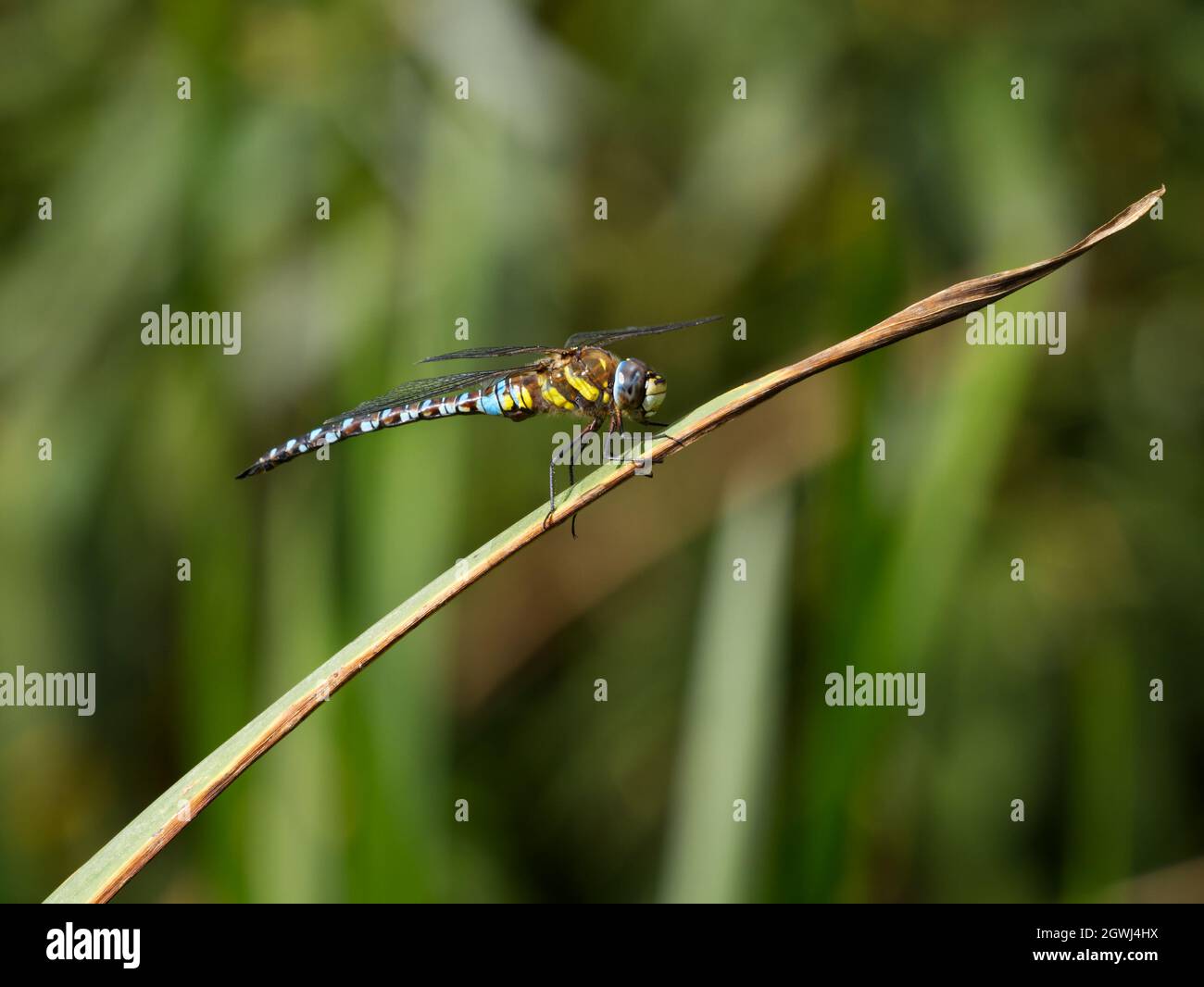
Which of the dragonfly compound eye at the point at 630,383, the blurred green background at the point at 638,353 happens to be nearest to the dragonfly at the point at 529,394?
the dragonfly compound eye at the point at 630,383

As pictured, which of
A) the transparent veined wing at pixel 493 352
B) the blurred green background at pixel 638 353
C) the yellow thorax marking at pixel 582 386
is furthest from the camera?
the blurred green background at pixel 638 353

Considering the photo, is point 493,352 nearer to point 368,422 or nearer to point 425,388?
point 425,388

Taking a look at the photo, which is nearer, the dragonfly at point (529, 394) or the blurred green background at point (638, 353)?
the dragonfly at point (529, 394)

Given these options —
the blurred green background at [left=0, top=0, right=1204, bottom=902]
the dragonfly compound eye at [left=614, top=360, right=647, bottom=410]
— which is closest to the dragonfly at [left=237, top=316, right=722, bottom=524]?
the dragonfly compound eye at [left=614, top=360, right=647, bottom=410]

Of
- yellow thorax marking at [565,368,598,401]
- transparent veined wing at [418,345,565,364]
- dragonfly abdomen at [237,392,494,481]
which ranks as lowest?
dragonfly abdomen at [237,392,494,481]

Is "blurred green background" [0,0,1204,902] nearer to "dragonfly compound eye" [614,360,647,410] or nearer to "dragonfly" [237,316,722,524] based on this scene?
"dragonfly" [237,316,722,524]

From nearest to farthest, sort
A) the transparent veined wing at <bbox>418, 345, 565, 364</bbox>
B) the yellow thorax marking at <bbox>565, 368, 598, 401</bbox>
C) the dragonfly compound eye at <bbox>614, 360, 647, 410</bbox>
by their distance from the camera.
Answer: the dragonfly compound eye at <bbox>614, 360, 647, 410</bbox>, the transparent veined wing at <bbox>418, 345, 565, 364</bbox>, the yellow thorax marking at <bbox>565, 368, 598, 401</bbox>

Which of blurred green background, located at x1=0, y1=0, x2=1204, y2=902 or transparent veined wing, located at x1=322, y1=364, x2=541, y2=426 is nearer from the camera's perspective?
transparent veined wing, located at x1=322, y1=364, x2=541, y2=426

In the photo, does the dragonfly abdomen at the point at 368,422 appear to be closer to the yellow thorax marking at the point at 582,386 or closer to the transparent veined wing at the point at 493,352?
the transparent veined wing at the point at 493,352
